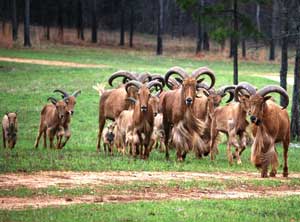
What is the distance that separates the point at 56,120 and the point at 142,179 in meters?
9.08

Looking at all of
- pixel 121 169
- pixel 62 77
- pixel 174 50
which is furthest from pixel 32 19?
pixel 121 169

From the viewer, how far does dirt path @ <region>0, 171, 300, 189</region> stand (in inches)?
657

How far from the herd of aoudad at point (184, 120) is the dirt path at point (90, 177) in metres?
1.25

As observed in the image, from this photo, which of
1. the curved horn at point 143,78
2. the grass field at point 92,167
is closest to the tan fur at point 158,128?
the grass field at point 92,167

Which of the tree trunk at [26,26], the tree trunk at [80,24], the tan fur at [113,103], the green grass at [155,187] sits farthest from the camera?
the tree trunk at [80,24]

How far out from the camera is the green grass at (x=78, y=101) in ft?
66.3

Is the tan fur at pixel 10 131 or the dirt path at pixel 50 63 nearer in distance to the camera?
the tan fur at pixel 10 131

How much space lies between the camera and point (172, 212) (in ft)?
44.9

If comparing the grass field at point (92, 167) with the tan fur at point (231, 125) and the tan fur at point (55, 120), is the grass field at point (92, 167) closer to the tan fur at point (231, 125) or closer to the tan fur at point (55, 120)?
the tan fur at point (231, 125)

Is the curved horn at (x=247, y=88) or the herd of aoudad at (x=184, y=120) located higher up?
the curved horn at (x=247, y=88)

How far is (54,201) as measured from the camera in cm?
1470

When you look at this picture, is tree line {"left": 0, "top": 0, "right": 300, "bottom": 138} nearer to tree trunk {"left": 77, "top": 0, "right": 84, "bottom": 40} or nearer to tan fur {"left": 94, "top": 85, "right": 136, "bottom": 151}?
tree trunk {"left": 77, "top": 0, "right": 84, "bottom": 40}

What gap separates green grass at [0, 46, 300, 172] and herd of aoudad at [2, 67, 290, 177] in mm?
553

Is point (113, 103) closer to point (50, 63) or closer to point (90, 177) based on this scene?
point (90, 177)
